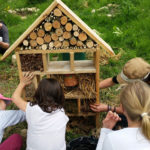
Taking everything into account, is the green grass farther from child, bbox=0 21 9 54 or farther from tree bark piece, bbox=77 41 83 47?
tree bark piece, bbox=77 41 83 47

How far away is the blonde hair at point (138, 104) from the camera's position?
1558 millimetres

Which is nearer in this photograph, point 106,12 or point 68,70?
point 68,70

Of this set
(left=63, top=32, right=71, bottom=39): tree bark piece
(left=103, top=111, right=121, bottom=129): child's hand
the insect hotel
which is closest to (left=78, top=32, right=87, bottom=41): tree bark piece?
the insect hotel

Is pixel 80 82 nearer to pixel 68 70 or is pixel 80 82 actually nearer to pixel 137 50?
pixel 68 70

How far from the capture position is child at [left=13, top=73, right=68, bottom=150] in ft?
7.24

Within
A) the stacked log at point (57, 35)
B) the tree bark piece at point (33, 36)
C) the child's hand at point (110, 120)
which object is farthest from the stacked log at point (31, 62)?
the child's hand at point (110, 120)

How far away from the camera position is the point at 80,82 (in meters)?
2.95

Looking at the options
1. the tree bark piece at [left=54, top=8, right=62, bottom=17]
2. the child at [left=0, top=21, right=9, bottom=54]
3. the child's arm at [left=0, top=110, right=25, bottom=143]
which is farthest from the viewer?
the child at [left=0, top=21, right=9, bottom=54]

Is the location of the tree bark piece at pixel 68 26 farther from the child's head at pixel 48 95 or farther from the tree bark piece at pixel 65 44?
the child's head at pixel 48 95

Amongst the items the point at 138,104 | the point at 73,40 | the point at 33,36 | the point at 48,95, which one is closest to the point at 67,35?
the point at 73,40

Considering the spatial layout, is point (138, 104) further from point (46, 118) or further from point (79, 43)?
point (79, 43)

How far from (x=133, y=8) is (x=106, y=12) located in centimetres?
88

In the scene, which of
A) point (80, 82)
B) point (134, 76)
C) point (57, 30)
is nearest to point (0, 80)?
point (80, 82)

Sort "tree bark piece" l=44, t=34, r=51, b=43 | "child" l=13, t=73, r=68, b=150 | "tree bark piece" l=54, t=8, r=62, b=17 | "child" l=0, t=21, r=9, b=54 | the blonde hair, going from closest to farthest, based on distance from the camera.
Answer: the blonde hair
"child" l=13, t=73, r=68, b=150
"tree bark piece" l=54, t=8, r=62, b=17
"tree bark piece" l=44, t=34, r=51, b=43
"child" l=0, t=21, r=9, b=54
